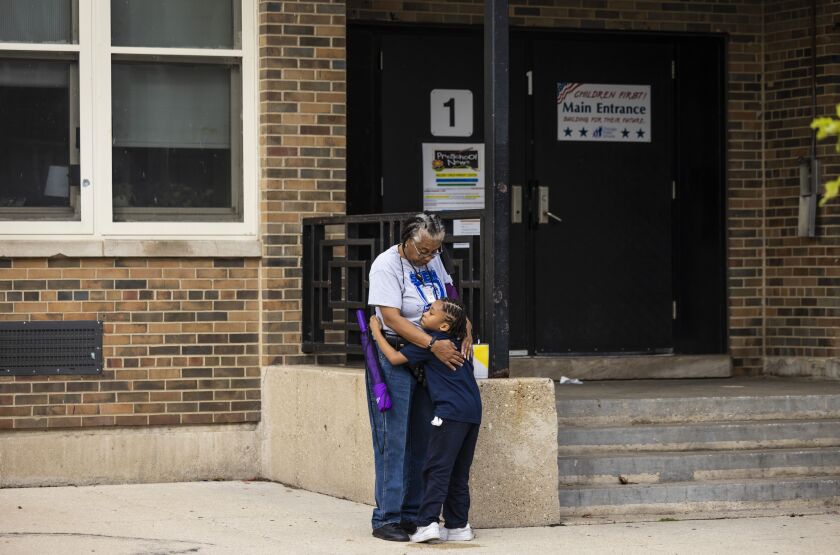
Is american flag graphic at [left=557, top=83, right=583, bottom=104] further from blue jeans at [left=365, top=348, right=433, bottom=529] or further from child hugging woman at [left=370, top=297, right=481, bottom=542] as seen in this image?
blue jeans at [left=365, top=348, right=433, bottom=529]

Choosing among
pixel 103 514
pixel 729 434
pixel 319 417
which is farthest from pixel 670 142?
pixel 103 514

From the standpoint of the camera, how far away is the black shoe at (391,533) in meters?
7.15

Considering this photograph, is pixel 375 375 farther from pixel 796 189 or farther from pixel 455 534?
pixel 796 189

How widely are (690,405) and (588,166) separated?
2.49 meters

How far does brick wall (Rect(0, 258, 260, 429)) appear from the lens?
351 inches

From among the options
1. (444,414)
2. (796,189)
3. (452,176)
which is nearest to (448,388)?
(444,414)

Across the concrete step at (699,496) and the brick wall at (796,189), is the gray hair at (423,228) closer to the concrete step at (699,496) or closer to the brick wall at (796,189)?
the concrete step at (699,496)

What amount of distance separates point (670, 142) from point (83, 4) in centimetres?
452

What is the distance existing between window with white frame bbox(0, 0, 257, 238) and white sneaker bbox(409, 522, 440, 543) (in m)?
2.94

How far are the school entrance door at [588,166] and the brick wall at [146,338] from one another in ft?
5.06

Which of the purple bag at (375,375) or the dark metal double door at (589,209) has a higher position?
the dark metal double door at (589,209)

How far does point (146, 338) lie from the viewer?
29.7 feet

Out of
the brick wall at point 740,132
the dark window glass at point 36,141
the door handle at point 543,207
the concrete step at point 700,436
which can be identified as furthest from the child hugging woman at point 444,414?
the brick wall at point 740,132

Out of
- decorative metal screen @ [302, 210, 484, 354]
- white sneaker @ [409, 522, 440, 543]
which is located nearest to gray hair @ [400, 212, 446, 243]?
decorative metal screen @ [302, 210, 484, 354]
